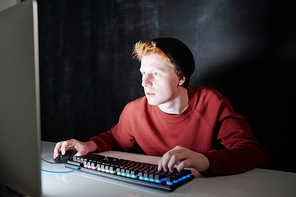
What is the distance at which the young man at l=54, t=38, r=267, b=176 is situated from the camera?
1.06 m

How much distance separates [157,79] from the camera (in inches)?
45.4

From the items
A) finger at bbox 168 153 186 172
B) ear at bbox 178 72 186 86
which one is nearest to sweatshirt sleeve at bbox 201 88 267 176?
finger at bbox 168 153 186 172

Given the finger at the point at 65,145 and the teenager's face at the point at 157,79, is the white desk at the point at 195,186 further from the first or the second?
the teenager's face at the point at 157,79

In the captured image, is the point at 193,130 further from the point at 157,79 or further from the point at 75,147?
the point at 75,147

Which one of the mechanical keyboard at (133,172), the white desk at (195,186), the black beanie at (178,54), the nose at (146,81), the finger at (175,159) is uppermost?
the black beanie at (178,54)

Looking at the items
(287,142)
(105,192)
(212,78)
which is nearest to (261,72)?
(212,78)

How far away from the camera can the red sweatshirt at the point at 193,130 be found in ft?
3.22

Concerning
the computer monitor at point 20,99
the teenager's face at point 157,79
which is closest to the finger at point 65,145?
the teenager's face at point 157,79

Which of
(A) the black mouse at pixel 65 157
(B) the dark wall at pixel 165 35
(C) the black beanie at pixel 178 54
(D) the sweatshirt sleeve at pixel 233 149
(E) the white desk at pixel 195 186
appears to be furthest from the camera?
(B) the dark wall at pixel 165 35

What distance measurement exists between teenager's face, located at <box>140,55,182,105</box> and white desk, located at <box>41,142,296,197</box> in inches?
17.4

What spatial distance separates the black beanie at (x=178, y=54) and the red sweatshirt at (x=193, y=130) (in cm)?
18

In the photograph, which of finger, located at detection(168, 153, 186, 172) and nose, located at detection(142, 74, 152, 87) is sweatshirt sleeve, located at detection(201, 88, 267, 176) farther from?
nose, located at detection(142, 74, 152, 87)

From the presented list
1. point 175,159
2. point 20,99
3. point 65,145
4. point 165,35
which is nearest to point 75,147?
point 65,145

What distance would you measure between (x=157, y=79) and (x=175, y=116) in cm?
22
